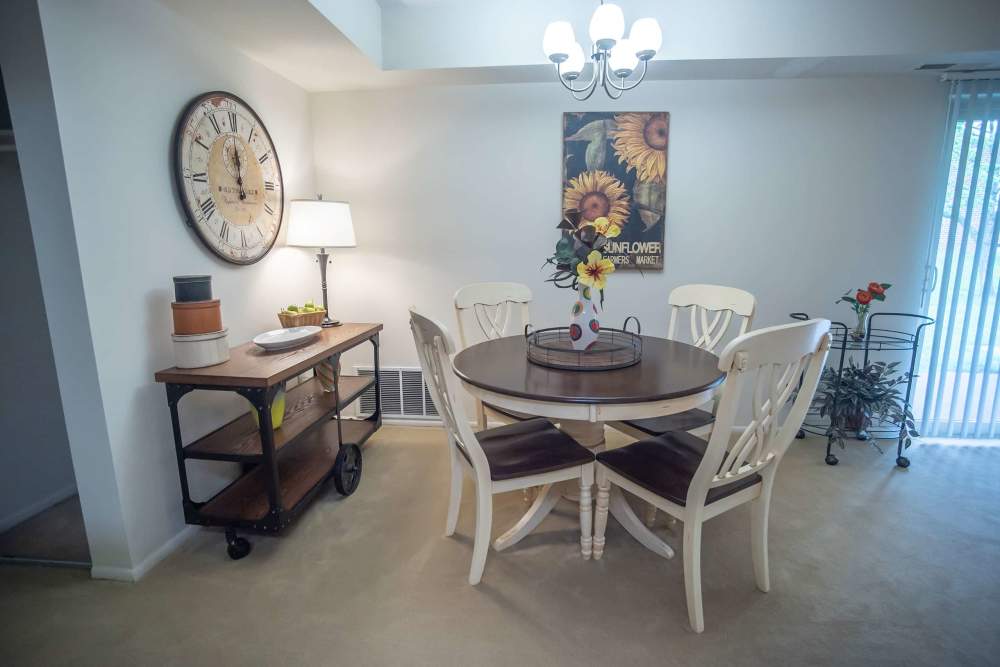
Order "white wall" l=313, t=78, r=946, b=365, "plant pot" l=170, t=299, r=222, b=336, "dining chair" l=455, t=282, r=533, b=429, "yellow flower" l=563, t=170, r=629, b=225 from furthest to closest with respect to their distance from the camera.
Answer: "yellow flower" l=563, t=170, r=629, b=225 → "white wall" l=313, t=78, r=946, b=365 → "dining chair" l=455, t=282, r=533, b=429 → "plant pot" l=170, t=299, r=222, b=336

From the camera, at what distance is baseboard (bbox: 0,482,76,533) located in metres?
2.15

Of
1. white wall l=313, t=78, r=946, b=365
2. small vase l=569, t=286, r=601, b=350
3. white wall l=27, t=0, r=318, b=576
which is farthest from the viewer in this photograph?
white wall l=313, t=78, r=946, b=365

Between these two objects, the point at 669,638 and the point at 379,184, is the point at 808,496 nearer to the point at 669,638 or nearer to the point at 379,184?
the point at 669,638

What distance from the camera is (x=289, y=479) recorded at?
2.22m

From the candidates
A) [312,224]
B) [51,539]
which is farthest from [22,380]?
[312,224]

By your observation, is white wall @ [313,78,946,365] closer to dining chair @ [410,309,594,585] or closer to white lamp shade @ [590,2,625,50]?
white lamp shade @ [590,2,625,50]

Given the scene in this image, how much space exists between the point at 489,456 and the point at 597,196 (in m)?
1.89

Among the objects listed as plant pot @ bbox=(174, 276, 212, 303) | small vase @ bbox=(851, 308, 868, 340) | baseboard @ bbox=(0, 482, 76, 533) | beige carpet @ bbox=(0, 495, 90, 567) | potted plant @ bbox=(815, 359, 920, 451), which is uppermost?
plant pot @ bbox=(174, 276, 212, 303)

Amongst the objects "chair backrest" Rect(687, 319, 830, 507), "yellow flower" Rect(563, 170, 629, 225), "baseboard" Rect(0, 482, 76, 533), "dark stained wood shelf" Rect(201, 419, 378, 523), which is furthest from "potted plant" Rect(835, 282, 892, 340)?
"baseboard" Rect(0, 482, 76, 533)

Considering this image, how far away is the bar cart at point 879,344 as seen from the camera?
111 inches

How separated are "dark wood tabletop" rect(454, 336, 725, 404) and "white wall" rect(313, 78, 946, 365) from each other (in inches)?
45.7

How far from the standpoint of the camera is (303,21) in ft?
6.98

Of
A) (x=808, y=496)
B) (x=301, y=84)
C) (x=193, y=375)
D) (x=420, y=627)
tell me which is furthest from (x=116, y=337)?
(x=808, y=496)

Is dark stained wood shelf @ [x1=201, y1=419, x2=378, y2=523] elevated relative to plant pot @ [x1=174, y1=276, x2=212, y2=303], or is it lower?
lower
